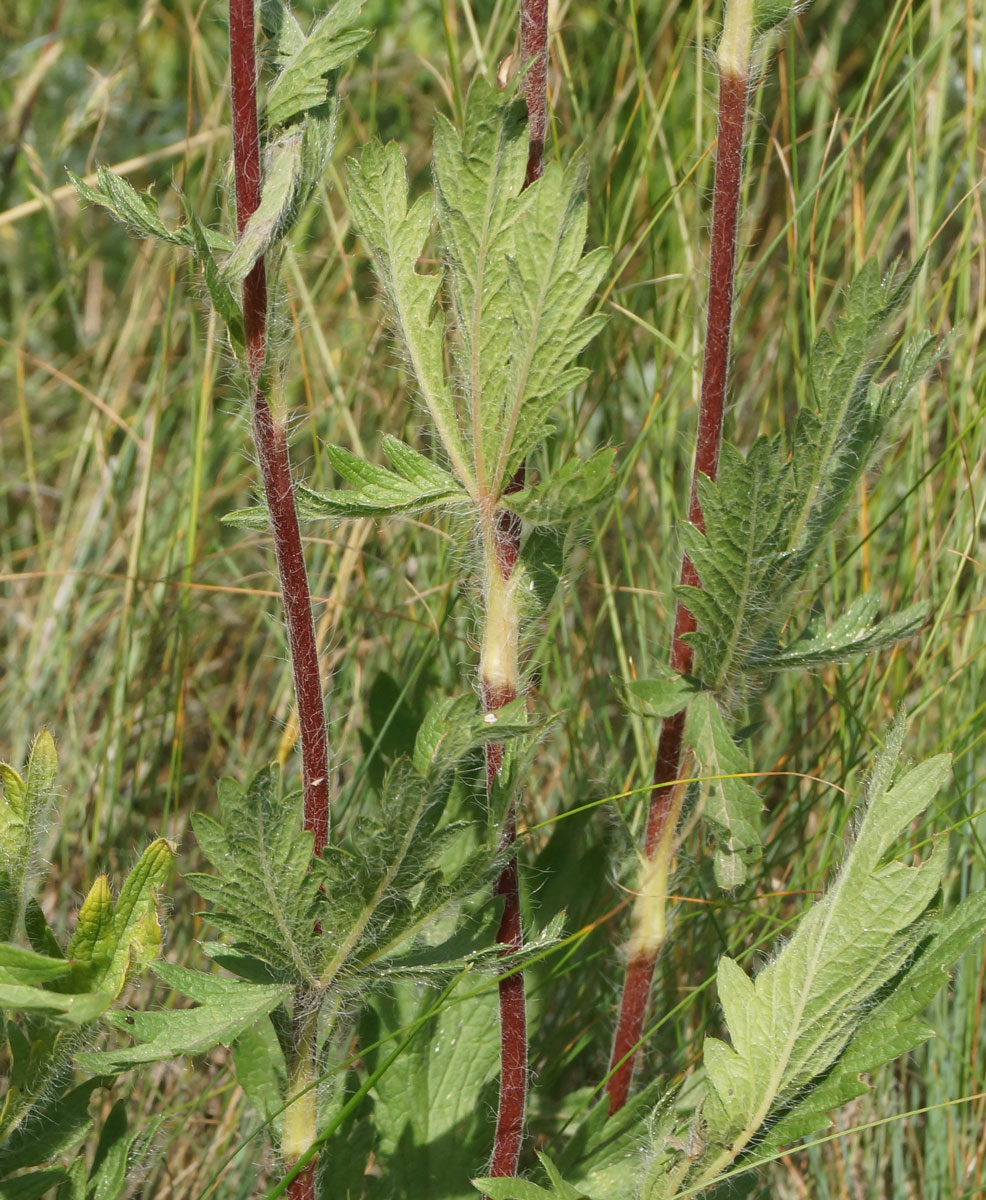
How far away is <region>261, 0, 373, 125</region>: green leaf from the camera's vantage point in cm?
85

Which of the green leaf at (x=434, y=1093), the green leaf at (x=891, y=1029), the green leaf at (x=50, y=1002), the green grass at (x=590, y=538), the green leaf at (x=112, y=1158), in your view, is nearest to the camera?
the green leaf at (x=50, y=1002)

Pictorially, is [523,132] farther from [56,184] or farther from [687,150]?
[56,184]

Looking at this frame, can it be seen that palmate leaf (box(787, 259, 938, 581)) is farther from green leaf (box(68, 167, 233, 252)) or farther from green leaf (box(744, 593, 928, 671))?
green leaf (box(68, 167, 233, 252))

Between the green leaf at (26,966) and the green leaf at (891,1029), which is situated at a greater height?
the green leaf at (26,966)

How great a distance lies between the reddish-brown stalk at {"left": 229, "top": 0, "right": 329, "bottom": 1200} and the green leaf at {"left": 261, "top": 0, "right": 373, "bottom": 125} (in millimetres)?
31

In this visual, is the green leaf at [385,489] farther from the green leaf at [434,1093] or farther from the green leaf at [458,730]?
the green leaf at [434,1093]

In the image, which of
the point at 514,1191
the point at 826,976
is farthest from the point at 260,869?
the point at 826,976

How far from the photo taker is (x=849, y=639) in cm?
103

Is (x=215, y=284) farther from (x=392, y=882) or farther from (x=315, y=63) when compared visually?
(x=392, y=882)

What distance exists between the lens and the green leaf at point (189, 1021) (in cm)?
87

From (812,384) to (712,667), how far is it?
24 centimetres

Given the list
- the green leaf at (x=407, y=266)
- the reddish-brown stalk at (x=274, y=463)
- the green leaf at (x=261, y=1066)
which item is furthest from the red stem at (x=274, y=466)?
the green leaf at (x=261, y=1066)

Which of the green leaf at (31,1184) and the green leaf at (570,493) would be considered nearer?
the green leaf at (570,493)

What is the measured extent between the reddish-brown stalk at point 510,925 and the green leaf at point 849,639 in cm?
22
